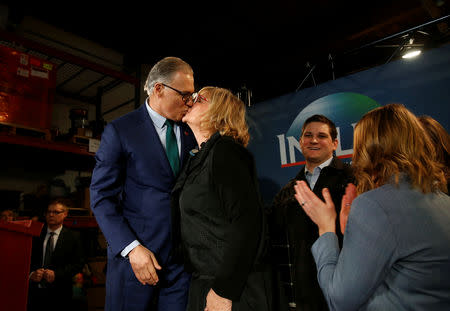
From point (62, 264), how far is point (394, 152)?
160 inches

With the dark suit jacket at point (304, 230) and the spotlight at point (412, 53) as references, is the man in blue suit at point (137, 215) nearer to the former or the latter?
the dark suit jacket at point (304, 230)

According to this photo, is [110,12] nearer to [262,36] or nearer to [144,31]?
[144,31]

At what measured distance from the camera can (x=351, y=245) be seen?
2.97ft

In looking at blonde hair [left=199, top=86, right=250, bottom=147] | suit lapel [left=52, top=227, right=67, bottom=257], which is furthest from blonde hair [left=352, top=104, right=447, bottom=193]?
suit lapel [left=52, top=227, right=67, bottom=257]

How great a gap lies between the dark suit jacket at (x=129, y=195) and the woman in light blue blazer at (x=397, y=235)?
0.74 meters

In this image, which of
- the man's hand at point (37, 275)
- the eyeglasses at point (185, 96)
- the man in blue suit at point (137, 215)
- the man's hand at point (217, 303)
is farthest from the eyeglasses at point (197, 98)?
the man's hand at point (37, 275)

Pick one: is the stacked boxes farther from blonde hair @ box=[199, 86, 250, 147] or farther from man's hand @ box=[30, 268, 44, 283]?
blonde hair @ box=[199, 86, 250, 147]

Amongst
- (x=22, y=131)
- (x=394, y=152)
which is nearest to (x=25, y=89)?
(x=22, y=131)

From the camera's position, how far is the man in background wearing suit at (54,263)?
3.44 m

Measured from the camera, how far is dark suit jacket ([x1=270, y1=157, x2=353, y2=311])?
7.10 ft

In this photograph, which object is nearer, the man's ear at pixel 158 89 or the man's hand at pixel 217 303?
the man's hand at pixel 217 303

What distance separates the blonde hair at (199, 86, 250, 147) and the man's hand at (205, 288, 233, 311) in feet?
2.35

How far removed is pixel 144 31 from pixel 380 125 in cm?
536

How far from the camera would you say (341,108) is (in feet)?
14.5
